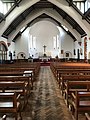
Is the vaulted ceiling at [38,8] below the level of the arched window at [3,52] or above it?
above

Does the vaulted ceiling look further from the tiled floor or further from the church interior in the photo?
the tiled floor

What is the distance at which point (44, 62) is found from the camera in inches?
1226

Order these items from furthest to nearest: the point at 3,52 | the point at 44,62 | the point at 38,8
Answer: the point at 44,62 < the point at 38,8 < the point at 3,52

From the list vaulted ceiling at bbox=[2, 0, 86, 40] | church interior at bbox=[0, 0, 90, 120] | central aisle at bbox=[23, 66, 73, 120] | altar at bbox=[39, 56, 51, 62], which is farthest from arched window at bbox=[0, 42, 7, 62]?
central aisle at bbox=[23, 66, 73, 120]

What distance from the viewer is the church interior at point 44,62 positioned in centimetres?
532

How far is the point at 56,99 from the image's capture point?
7316mm

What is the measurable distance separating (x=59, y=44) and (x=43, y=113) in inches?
1146

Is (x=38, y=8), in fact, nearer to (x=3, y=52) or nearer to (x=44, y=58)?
(x=3, y=52)

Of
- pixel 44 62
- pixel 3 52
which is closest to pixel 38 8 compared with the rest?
pixel 3 52

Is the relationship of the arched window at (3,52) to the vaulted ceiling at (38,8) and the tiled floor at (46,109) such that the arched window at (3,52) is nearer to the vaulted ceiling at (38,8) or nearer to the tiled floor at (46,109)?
the vaulted ceiling at (38,8)

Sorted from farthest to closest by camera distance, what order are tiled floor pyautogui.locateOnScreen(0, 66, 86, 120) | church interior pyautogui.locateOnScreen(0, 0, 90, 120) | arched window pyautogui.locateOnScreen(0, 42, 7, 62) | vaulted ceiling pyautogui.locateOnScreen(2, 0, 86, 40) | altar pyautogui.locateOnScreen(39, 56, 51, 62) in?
altar pyautogui.locateOnScreen(39, 56, 51, 62)
arched window pyautogui.locateOnScreen(0, 42, 7, 62)
vaulted ceiling pyautogui.locateOnScreen(2, 0, 86, 40)
church interior pyautogui.locateOnScreen(0, 0, 90, 120)
tiled floor pyautogui.locateOnScreen(0, 66, 86, 120)

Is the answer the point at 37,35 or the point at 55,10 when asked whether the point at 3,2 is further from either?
the point at 37,35

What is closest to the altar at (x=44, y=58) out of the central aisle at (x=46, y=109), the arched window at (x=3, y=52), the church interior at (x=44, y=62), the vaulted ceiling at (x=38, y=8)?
the church interior at (x=44, y=62)

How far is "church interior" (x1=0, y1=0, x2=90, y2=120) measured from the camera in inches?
209
